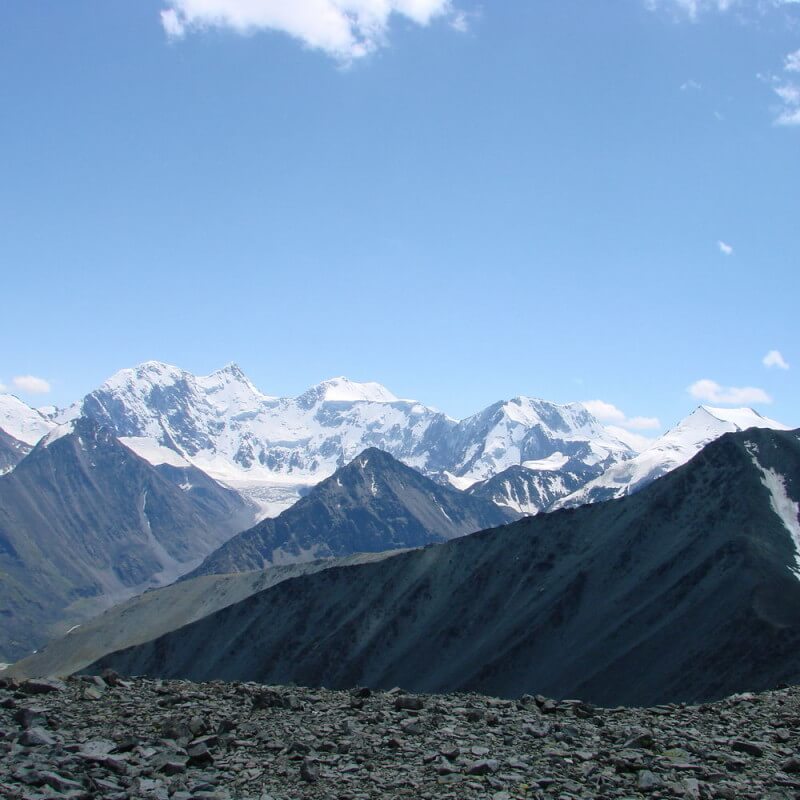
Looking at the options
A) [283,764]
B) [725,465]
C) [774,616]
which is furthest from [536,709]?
[725,465]

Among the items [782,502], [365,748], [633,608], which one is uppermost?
[782,502]

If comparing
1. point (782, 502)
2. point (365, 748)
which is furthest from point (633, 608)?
point (365, 748)

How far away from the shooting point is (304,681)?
623 ft

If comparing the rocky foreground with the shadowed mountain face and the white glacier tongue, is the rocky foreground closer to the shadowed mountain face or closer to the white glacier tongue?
the shadowed mountain face

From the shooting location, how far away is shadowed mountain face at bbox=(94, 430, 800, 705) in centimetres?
12206

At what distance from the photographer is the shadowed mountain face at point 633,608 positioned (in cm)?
12206

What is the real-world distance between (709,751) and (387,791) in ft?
36.8

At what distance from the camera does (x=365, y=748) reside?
29953mm

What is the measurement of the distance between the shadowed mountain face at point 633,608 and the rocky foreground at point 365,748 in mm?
80836

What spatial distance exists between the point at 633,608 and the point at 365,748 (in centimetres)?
12753

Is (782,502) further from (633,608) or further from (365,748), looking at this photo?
(365,748)

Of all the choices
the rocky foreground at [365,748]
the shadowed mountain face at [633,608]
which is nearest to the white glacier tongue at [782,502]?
the shadowed mountain face at [633,608]

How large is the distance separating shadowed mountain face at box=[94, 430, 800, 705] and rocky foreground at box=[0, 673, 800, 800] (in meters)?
80.8

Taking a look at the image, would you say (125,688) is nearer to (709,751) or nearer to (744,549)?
(709,751)
